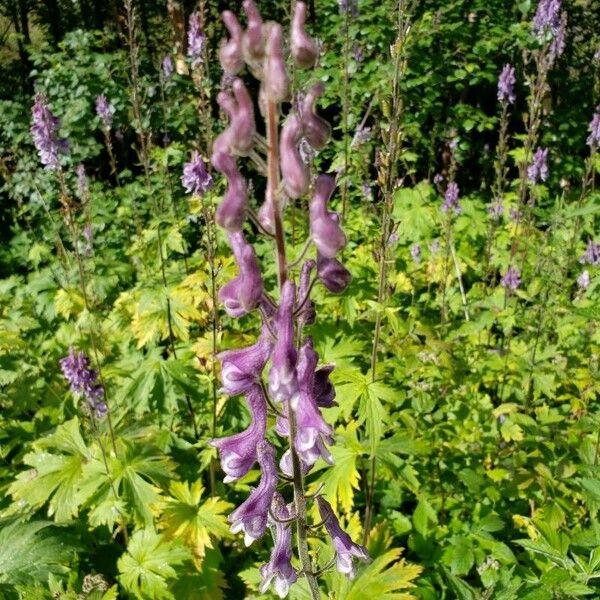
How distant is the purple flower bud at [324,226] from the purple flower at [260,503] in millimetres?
629

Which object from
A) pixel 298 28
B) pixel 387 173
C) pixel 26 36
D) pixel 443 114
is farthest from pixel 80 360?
pixel 26 36

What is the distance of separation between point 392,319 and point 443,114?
7.13m

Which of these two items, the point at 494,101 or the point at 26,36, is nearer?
the point at 494,101

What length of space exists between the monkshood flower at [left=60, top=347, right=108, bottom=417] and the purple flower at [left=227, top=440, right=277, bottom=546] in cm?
190

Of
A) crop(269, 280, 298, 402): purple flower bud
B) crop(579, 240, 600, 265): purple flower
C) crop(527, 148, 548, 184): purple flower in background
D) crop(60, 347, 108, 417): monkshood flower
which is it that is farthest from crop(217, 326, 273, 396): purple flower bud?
crop(527, 148, 548, 184): purple flower in background

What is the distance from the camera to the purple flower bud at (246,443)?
5.57 feet

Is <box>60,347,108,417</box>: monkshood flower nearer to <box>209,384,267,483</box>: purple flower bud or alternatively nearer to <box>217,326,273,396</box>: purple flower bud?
<box>209,384,267,483</box>: purple flower bud

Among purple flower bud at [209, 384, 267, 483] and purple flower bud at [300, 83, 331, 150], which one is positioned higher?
purple flower bud at [300, 83, 331, 150]

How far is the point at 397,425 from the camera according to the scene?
3.72 metres

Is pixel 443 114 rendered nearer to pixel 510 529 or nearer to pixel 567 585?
pixel 510 529

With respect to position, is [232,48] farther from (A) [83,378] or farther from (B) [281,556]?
(A) [83,378]

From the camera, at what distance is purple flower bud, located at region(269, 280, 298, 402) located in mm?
1495

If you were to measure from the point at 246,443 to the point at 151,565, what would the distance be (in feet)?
5.29

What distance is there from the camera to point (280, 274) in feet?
5.04
